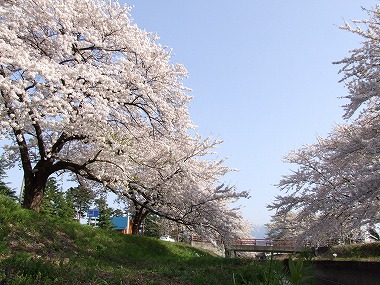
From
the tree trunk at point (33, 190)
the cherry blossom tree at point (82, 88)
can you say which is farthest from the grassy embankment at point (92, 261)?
the cherry blossom tree at point (82, 88)

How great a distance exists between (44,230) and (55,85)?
16.1 ft

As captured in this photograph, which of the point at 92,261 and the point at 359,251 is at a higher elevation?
the point at 359,251

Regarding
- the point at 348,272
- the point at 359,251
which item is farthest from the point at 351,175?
the point at 359,251

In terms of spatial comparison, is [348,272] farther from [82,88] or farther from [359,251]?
[82,88]

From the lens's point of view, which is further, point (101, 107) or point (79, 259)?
point (101, 107)

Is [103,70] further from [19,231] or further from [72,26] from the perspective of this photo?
[19,231]

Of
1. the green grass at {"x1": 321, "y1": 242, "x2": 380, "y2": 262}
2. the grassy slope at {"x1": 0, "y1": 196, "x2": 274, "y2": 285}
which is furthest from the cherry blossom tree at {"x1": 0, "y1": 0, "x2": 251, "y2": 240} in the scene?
the green grass at {"x1": 321, "y1": 242, "x2": 380, "y2": 262}

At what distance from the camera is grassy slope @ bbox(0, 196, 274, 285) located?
608 centimetres

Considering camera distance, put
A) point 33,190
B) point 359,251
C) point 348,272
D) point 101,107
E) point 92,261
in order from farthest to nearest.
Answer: point 359,251 → point 33,190 → point 348,272 → point 101,107 → point 92,261

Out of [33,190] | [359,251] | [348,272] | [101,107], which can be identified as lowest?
[348,272]

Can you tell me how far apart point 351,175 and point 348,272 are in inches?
225

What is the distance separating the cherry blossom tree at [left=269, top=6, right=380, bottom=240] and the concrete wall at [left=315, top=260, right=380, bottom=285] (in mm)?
1273

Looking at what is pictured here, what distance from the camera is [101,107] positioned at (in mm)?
12125

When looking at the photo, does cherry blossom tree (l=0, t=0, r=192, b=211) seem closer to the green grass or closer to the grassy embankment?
the grassy embankment
